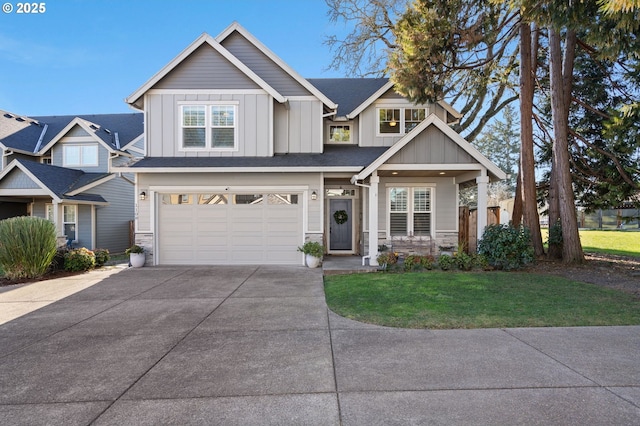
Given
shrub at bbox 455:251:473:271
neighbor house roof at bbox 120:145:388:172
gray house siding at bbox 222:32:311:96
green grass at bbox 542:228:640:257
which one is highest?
gray house siding at bbox 222:32:311:96

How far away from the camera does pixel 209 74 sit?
1188cm

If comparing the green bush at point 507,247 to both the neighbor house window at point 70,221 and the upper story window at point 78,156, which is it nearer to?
the neighbor house window at point 70,221

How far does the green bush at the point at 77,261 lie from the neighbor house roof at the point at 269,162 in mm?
3036

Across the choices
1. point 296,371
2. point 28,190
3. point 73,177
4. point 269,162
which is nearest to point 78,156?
point 73,177

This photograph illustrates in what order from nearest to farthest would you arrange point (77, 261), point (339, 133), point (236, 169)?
point (77, 261) → point (236, 169) → point (339, 133)

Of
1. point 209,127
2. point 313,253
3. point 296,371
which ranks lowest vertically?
point 296,371

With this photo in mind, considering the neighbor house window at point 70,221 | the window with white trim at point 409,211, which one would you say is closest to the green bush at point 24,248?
the neighbor house window at point 70,221

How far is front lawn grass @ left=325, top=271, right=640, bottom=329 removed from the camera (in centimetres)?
547

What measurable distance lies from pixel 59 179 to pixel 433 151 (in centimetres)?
1631

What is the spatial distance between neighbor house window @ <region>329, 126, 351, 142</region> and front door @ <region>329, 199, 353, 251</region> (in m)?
2.42

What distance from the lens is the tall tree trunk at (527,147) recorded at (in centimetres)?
1158

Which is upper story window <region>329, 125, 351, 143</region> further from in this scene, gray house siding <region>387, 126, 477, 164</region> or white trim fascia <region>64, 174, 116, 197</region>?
white trim fascia <region>64, 174, 116, 197</region>

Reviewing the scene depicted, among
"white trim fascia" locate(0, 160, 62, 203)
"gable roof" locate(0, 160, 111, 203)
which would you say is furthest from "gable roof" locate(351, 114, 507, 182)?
"white trim fascia" locate(0, 160, 62, 203)

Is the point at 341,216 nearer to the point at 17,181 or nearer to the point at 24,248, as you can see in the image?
the point at 24,248
